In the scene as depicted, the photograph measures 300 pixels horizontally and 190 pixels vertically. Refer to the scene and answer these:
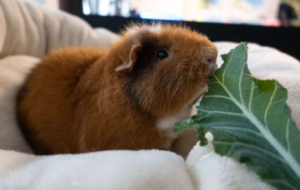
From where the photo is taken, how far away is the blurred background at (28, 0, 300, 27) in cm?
A: 211

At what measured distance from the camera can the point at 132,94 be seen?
2.59 ft

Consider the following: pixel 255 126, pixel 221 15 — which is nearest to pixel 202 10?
pixel 221 15

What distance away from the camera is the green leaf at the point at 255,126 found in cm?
50

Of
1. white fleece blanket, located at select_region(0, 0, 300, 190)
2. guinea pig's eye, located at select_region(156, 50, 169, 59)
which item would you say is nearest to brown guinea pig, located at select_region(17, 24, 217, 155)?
guinea pig's eye, located at select_region(156, 50, 169, 59)

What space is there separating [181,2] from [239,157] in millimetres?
1778

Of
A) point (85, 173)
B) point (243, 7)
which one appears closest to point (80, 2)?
Answer: point (243, 7)

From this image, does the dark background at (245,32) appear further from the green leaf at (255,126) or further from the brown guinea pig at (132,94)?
the green leaf at (255,126)

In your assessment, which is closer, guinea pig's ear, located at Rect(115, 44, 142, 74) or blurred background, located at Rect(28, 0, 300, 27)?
guinea pig's ear, located at Rect(115, 44, 142, 74)

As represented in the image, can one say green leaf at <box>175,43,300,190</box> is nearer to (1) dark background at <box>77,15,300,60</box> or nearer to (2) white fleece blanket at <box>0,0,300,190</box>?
(2) white fleece blanket at <box>0,0,300,190</box>

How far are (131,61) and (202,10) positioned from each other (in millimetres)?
1526

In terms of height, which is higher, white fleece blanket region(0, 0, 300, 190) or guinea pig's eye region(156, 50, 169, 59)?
guinea pig's eye region(156, 50, 169, 59)

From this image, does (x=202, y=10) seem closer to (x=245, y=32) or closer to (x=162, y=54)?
(x=245, y=32)

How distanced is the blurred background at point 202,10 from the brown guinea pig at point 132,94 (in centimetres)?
134

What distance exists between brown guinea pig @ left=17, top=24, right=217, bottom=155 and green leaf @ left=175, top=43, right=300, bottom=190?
0.47ft
